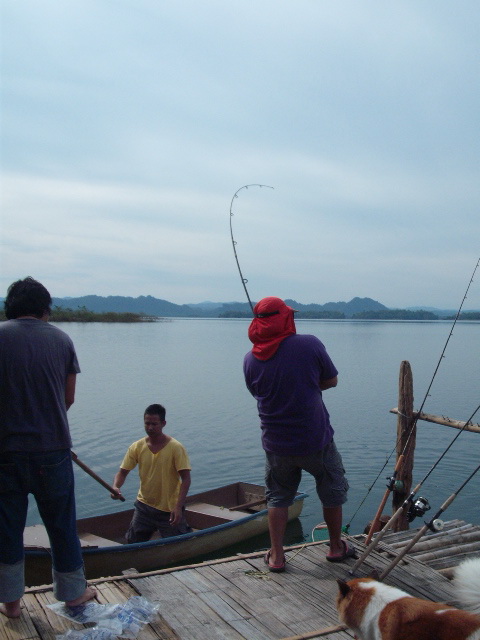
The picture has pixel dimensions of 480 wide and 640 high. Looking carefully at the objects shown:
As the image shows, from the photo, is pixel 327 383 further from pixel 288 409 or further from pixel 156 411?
pixel 156 411

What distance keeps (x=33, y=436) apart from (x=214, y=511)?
5.83m

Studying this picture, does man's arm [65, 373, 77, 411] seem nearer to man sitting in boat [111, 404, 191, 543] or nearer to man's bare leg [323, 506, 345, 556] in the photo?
man's bare leg [323, 506, 345, 556]

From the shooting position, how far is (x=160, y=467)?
20.9 ft

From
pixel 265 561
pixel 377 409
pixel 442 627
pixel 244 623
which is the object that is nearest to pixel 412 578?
pixel 265 561

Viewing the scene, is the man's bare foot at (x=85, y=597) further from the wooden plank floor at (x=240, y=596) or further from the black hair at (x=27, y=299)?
the black hair at (x=27, y=299)

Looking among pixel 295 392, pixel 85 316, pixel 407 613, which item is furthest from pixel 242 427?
pixel 85 316

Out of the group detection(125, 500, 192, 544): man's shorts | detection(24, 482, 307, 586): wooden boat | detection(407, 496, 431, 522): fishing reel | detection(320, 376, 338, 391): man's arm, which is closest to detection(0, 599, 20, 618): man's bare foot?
detection(320, 376, 338, 391): man's arm

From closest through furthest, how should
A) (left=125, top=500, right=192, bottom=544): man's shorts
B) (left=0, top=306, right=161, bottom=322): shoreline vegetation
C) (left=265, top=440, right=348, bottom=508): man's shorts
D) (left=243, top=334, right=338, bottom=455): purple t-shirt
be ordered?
(left=243, top=334, right=338, bottom=455): purple t-shirt, (left=265, top=440, right=348, bottom=508): man's shorts, (left=125, top=500, right=192, bottom=544): man's shorts, (left=0, top=306, right=161, bottom=322): shoreline vegetation

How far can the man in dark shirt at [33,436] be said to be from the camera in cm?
352

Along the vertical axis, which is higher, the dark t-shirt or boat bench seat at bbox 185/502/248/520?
the dark t-shirt

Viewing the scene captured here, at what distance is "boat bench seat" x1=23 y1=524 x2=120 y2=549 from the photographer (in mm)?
7262

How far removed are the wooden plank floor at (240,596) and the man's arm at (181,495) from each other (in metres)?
1.38

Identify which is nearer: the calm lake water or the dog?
the dog

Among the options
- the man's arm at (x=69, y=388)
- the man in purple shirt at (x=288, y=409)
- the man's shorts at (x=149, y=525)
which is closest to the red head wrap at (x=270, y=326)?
the man in purple shirt at (x=288, y=409)
